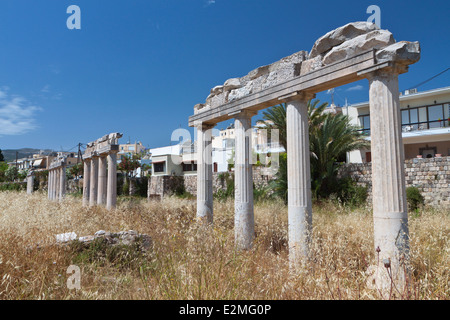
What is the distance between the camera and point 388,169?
14.2ft

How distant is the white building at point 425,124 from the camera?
797 inches

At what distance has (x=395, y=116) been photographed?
171 inches

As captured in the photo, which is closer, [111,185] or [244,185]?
[244,185]

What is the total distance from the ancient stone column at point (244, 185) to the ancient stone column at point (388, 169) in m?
3.03

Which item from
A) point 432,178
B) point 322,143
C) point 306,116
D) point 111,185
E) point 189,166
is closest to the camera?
point 306,116

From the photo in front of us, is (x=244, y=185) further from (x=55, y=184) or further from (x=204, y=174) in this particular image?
(x=55, y=184)

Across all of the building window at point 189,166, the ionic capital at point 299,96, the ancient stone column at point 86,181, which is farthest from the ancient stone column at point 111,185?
the building window at point 189,166

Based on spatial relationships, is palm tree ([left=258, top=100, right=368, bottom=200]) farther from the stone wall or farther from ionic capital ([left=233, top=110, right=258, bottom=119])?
ionic capital ([left=233, top=110, right=258, bottom=119])

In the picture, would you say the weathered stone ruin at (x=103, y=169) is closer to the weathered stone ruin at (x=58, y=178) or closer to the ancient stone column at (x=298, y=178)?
the weathered stone ruin at (x=58, y=178)

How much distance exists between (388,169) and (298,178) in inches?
65.3

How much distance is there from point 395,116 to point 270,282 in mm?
2950

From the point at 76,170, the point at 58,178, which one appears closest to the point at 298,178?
the point at 58,178

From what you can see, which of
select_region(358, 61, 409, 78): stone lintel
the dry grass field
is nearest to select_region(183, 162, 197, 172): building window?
the dry grass field

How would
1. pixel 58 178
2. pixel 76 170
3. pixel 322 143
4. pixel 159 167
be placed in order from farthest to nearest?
pixel 159 167
pixel 76 170
pixel 58 178
pixel 322 143
